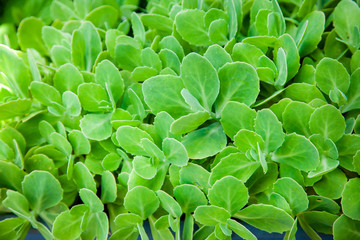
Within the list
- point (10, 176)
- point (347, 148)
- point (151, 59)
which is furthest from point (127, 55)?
point (347, 148)

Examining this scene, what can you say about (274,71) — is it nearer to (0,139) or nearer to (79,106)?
(79,106)

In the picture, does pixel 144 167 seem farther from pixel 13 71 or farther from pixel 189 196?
pixel 13 71

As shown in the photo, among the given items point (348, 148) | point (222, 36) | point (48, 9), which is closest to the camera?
point (348, 148)

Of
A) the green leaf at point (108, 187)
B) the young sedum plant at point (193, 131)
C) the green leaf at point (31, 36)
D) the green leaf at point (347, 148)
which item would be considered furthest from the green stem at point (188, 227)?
the green leaf at point (31, 36)

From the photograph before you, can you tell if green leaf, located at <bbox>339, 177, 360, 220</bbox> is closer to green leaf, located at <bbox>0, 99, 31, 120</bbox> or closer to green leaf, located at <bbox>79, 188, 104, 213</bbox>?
green leaf, located at <bbox>79, 188, 104, 213</bbox>

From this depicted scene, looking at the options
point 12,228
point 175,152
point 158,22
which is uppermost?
point 158,22

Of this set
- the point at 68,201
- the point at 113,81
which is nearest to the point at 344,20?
the point at 113,81

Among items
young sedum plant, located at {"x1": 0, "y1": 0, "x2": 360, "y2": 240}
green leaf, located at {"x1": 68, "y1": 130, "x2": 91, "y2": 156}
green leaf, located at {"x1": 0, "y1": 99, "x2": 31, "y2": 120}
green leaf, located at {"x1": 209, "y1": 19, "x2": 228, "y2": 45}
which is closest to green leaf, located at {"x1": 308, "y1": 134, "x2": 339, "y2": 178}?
young sedum plant, located at {"x1": 0, "y1": 0, "x2": 360, "y2": 240}
